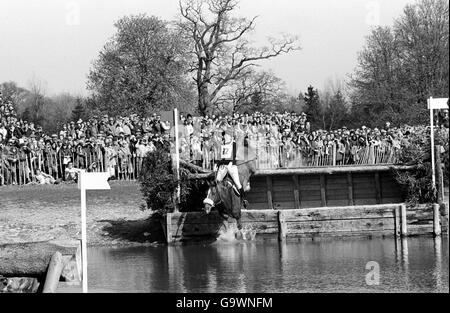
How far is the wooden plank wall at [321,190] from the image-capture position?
1134 inches

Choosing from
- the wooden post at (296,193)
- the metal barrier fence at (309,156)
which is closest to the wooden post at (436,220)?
the metal barrier fence at (309,156)

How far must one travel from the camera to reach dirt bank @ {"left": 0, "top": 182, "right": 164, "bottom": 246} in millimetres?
27984

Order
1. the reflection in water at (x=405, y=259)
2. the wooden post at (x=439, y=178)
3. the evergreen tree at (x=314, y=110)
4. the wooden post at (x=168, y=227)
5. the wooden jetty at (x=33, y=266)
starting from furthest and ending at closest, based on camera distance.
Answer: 1. the evergreen tree at (x=314, y=110)
2. the wooden post at (x=439, y=178)
3. the wooden post at (x=168, y=227)
4. the reflection in water at (x=405, y=259)
5. the wooden jetty at (x=33, y=266)

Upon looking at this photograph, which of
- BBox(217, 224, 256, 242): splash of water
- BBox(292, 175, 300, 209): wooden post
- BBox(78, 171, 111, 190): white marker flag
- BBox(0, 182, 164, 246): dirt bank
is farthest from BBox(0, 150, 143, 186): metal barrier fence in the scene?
BBox(78, 171, 111, 190): white marker flag

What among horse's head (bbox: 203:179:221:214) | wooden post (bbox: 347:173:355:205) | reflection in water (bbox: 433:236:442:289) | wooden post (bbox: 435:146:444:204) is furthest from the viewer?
wooden post (bbox: 347:173:355:205)

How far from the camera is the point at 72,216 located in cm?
3009

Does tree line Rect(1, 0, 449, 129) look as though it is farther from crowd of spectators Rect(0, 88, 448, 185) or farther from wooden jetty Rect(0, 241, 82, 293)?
wooden jetty Rect(0, 241, 82, 293)

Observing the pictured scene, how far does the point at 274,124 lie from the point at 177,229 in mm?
9510

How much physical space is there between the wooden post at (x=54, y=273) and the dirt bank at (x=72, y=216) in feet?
33.5

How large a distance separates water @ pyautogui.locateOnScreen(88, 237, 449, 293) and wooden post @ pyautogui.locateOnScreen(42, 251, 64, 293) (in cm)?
96

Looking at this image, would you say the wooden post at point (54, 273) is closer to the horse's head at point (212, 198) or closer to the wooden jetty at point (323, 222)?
the horse's head at point (212, 198)

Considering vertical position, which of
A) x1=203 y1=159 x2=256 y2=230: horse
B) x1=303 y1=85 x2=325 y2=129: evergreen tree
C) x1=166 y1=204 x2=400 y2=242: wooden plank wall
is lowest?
x1=166 y1=204 x2=400 y2=242: wooden plank wall

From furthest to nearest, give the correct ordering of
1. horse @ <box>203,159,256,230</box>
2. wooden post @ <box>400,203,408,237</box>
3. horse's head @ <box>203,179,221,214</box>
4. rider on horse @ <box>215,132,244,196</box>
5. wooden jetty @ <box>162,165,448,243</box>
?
wooden jetty @ <box>162,165,448,243</box> < wooden post @ <box>400,203,408,237</box> < rider on horse @ <box>215,132,244,196</box> < horse @ <box>203,159,256,230</box> < horse's head @ <box>203,179,221,214</box>

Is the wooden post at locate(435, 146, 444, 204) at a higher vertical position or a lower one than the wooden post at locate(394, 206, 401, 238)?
higher
